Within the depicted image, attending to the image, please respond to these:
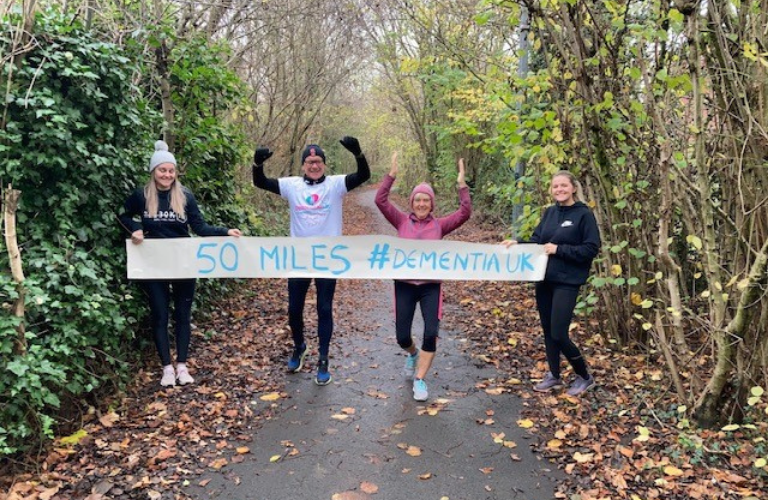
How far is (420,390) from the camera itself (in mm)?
4926

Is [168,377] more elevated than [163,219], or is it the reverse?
[163,219]

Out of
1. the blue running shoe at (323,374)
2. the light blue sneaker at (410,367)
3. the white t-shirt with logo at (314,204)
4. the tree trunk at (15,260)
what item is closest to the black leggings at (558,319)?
the light blue sneaker at (410,367)

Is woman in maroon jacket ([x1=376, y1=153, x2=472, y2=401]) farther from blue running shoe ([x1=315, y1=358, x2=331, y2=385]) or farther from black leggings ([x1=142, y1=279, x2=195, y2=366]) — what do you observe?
black leggings ([x1=142, y1=279, x2=195, y2=366])

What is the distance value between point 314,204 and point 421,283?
4.11 ft

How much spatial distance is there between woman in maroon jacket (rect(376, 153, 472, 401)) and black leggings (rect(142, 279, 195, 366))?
2008 mm

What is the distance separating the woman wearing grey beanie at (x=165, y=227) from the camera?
4805 millimetres

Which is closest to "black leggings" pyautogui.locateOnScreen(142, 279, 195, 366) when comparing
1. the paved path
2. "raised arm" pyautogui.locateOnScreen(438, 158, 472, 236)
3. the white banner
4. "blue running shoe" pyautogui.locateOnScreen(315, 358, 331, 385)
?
the white banner

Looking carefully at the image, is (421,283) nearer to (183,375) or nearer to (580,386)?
(580,386)

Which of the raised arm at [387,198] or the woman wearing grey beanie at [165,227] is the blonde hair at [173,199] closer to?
the woman wearing grey beanie at [165,227]

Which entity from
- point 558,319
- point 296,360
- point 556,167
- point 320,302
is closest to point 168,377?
point 296,360

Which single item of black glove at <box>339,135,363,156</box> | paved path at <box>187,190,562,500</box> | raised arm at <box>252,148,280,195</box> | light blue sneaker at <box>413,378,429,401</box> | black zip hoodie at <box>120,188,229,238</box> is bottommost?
paved path at <box>187,190,562,500</box>

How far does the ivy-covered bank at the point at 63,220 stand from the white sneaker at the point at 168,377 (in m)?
0.32

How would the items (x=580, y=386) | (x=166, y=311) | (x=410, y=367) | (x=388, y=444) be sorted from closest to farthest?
(x=388, y=444) < (x=580, y=386) < (x=166, y=311) < (x=410, y=367)

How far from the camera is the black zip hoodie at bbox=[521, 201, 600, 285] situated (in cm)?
448
